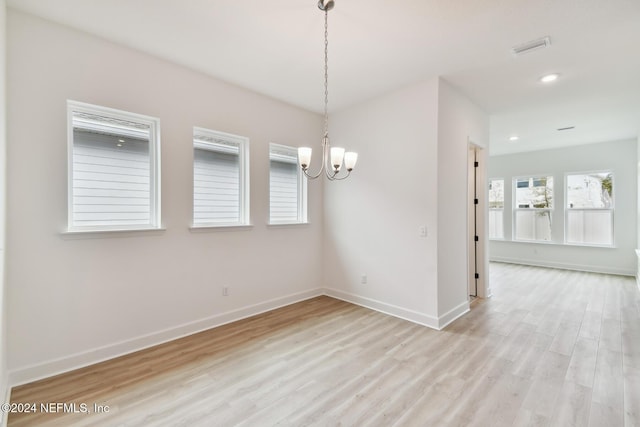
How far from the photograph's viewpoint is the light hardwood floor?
1.93 metres

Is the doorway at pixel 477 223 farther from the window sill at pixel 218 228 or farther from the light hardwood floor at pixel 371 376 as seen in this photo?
the window sill at pixel 218 228

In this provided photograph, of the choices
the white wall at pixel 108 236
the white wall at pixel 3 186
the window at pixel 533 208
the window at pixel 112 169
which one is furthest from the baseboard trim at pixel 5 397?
the window at pixel 533 208

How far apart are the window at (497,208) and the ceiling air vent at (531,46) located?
226 inches

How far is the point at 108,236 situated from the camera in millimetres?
2621

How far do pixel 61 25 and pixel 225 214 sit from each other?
88.1 inches

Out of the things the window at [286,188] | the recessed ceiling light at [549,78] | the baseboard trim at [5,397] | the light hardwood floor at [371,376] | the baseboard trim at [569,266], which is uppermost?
the recessed ceiling light at [549,78]

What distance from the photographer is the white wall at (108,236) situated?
2254 mm

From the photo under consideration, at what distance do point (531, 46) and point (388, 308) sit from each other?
3263mm

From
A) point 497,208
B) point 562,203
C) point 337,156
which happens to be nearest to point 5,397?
point 337,156

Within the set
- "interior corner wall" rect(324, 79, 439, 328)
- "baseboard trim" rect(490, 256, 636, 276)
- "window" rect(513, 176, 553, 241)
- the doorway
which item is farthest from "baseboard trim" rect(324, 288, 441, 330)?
"window" rect(513, 176, 553, 241)

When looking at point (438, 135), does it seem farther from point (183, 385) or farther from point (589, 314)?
point (183, 385)

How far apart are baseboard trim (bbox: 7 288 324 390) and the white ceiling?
2.87 metres

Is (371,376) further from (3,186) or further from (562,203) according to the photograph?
(562,203)

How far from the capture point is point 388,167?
3824 mm
